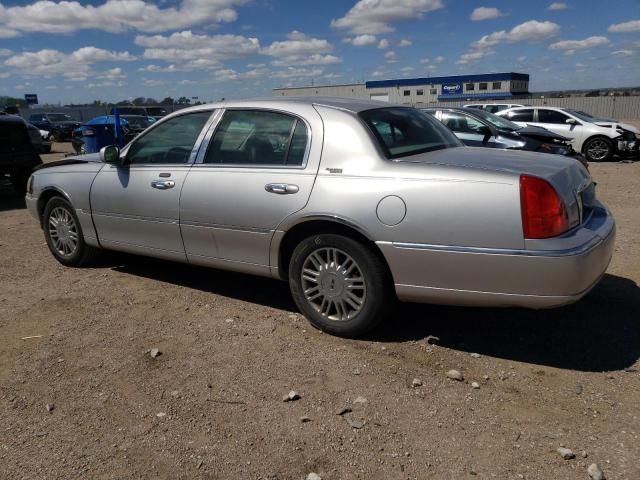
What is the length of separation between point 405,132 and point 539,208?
4.44 ft

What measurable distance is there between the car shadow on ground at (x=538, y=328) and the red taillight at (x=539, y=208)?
3.02ft

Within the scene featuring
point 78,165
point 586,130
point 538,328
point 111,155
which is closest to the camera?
point 538,328

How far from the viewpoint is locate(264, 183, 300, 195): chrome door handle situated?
3.90 meters

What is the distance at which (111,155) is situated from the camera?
4.95 metres

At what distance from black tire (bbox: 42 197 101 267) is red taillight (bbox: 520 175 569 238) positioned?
4188 mm

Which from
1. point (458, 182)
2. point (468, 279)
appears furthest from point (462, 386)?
point (458, 182)

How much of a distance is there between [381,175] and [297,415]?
1.54m

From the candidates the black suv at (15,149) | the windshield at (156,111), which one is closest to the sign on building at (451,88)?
the windshield at (156,111)

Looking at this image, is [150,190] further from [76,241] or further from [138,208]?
[76,241]

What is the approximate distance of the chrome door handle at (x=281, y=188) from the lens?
3900 millimetres

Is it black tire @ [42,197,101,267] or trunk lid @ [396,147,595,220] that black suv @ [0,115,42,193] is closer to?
black tire @ [42,197,101,267]

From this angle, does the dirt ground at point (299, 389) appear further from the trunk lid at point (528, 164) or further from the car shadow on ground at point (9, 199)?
the car shadow on ground at point (9, 199)

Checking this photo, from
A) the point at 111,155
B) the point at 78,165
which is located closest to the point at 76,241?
the point at 78,165

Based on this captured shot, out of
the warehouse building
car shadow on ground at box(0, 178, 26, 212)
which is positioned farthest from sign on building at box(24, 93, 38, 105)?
car shadow on ground at box(0, 178, 26, 212)
